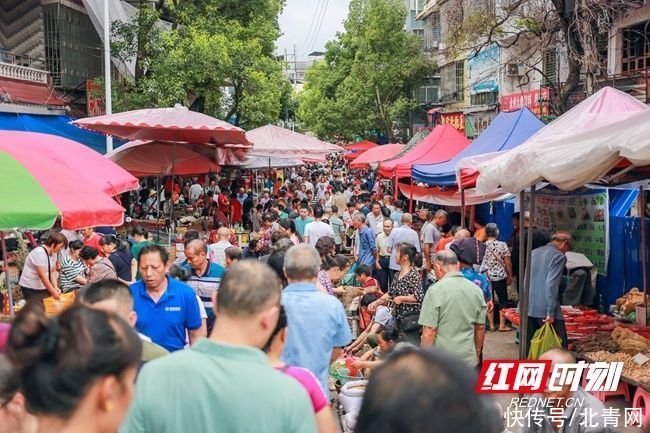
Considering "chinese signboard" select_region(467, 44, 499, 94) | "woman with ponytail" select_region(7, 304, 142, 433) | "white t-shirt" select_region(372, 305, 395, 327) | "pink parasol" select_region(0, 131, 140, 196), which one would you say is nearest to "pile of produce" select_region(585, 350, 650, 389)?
"white t-shirt" select_region(372, 305, 395, 327)

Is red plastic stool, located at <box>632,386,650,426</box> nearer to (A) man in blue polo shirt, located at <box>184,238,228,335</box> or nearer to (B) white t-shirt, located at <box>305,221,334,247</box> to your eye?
(A) man in blue polo shirt, located at <box>184,238,228,335</box>

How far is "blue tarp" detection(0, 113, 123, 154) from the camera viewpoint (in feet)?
55.8

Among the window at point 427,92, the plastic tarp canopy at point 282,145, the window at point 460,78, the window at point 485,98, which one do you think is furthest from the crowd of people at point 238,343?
the window at point 427,92

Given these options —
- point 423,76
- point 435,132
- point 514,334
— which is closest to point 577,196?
point 514,334

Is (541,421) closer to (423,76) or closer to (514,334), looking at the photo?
(514,334)

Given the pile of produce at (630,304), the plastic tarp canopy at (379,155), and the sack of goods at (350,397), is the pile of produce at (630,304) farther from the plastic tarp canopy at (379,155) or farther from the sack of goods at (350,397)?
the plastic tarp canopy at (379,155)

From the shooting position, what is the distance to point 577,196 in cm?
1153

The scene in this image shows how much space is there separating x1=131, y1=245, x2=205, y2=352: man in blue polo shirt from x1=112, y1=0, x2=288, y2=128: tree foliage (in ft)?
48.2

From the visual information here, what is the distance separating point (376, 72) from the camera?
130ft

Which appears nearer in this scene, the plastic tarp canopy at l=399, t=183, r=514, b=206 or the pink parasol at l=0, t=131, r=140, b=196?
A: the pink parasol at l=0, t=131, r=140, b=196

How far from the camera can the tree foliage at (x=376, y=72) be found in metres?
39.4

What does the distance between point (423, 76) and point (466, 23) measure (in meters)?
22.9

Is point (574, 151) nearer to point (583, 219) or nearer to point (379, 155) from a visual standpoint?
point (583, 219)

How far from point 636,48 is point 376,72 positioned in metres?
22.9
